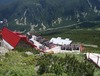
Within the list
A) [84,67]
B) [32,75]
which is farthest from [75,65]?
[32,75]

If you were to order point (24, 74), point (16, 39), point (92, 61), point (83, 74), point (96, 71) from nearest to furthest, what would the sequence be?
point (24, 74) → point (83, 74) → point (96, 71) → point (92, 61) → point (16, 39)

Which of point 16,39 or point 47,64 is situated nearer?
point 47,64

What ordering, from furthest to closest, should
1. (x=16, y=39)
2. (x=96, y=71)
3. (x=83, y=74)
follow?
(x=16, y=39)
(x=96, y=71)
(x=83, y=74)

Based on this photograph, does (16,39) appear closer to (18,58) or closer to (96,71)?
(18,58)

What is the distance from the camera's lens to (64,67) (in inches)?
1693

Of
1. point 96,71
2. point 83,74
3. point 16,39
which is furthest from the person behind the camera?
point 16,39

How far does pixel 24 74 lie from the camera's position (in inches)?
1460

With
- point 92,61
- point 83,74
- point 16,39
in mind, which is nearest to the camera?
point 83,74

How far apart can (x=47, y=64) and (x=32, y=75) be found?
508 centimetres

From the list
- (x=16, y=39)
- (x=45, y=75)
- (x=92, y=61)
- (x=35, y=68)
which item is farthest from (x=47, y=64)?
(x=16, y=39)

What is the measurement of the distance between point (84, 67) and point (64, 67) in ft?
9.09

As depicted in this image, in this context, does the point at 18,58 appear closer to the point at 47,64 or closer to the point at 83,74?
the point at 47,64

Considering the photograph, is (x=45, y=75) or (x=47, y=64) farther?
(x=47, y=64)

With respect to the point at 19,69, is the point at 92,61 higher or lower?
lower
